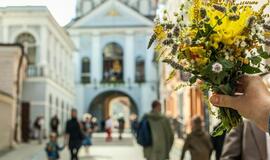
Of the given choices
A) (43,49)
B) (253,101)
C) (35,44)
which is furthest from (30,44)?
(253,101)

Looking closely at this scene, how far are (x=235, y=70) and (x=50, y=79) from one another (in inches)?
1498

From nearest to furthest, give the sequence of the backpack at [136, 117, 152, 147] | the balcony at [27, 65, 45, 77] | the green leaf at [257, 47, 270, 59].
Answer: the green leaf at [257, 47, 270, 59] → the backpack at [136, 117, 152, 147] → the balcony at [27, 65, 45, 77]

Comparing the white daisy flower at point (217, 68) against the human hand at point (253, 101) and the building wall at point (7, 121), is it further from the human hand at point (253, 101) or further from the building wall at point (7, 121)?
the building wall at point (7, 121)

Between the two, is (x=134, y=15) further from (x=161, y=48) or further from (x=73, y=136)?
(x=161, y=48)

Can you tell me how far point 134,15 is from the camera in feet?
198

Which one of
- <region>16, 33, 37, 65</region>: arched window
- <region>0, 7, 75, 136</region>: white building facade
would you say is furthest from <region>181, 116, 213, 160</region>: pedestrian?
<region>16, 33, 37, 65</region>: arched window

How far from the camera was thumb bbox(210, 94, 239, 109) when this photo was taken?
9.66 feet

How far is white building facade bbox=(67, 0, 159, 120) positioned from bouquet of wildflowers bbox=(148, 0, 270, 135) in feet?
185

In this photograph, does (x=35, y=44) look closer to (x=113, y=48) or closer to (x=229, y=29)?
(x=113, y=48)

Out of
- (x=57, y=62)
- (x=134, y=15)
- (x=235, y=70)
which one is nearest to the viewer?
(x=235, y=70)

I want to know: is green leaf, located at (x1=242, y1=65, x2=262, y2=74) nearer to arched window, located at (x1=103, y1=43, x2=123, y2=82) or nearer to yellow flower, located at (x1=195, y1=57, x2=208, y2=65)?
yellow flower, located at (x1=195, y1=57, x2=208, y2=65)

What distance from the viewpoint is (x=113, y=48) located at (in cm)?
6141

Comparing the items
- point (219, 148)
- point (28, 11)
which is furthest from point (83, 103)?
point (219, 148)

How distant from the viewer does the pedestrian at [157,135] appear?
38.0 ft
